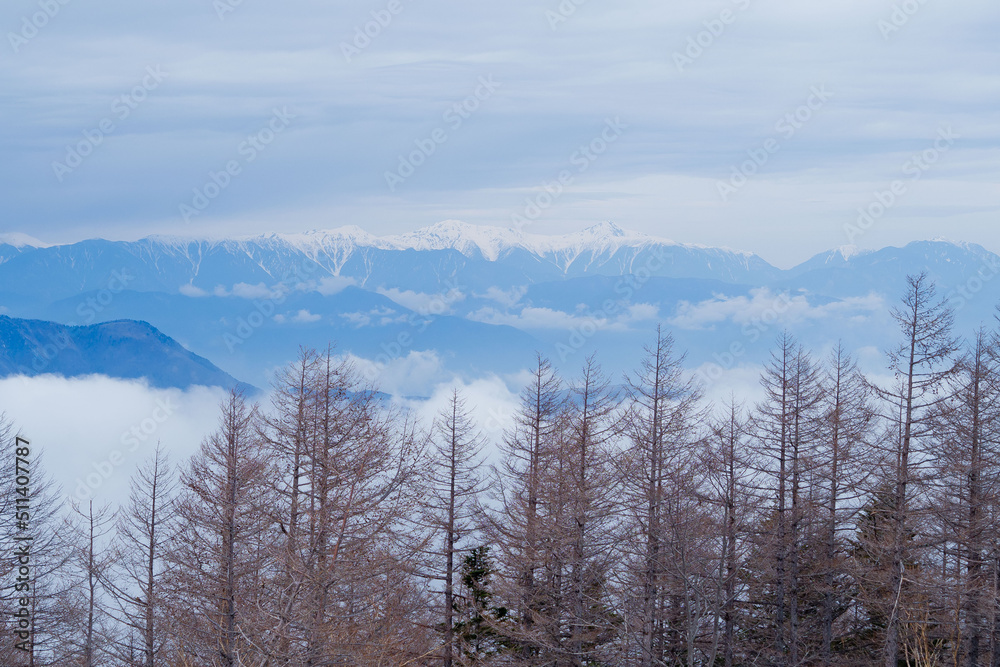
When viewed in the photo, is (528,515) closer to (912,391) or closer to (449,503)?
(449,503)

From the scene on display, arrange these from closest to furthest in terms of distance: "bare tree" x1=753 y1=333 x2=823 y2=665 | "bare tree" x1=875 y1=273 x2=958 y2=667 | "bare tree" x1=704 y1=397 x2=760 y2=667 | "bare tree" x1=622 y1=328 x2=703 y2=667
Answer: "bare tree" x1=875 y1=273 x2=958 y2=667
"bare tree" x1=622 y1=328 x2=703 y2=667
"bare tree" x1=704 y1=397 x2=760 y2=667
"bare tree" x1=753 y1=333 x2=823 y2=665

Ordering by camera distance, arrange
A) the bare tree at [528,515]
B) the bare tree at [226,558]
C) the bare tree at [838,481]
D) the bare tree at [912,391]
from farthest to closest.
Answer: the bare tree at [838,481] → the bare tree at [528,515] → the bare tree at [912,391] → the bare tree at [226,558]

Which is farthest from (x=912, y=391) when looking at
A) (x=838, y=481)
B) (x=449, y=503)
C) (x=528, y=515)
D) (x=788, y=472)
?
(x=449, y=503)

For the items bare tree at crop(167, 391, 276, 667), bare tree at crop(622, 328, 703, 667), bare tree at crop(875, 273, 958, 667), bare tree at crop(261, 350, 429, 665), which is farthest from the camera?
bare tree at crop(622, 328, 703, 667)

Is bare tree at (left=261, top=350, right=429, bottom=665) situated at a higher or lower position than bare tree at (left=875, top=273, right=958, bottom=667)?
lower

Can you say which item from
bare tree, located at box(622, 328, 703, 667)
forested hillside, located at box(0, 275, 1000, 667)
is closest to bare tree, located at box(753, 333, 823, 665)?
forested hillside, located at box(0, 275, 1000, 667)

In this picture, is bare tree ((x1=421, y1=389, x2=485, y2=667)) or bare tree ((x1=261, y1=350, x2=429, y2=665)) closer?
bare tree ((x1=261, y1=350, x2=429, y2=665))

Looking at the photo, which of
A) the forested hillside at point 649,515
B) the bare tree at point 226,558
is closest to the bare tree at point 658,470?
the forested hillside at point 649,515

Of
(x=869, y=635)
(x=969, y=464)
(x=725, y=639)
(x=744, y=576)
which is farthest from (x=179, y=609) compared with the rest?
(x=869, y=635)

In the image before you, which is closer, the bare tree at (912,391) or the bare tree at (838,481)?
the bare tree at (912,391)

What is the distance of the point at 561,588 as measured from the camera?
24.8 metres

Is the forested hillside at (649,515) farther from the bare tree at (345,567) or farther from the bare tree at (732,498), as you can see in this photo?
the bare tree at (345,567)

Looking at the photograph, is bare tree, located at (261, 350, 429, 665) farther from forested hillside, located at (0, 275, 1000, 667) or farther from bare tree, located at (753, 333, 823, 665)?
bare tree, located at (753, 333, 823, 665)

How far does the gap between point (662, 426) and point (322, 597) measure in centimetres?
1486
